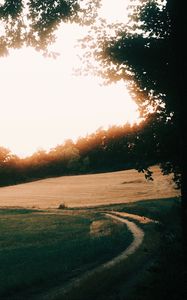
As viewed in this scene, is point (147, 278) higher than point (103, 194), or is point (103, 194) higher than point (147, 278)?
point (103, 194)

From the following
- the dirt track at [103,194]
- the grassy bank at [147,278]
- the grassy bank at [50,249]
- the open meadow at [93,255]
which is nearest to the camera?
the grassy bank at [147,278]

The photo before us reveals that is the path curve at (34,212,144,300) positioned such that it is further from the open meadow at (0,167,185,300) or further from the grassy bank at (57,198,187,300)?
the grassy bank at (57,198,187,300)

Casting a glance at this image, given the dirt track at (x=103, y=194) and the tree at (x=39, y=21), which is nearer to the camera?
the tree at (x=39, y=21)

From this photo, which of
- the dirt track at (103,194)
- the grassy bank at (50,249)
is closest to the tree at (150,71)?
the grassy bank at (50,249)

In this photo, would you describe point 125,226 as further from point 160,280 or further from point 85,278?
point 160,280

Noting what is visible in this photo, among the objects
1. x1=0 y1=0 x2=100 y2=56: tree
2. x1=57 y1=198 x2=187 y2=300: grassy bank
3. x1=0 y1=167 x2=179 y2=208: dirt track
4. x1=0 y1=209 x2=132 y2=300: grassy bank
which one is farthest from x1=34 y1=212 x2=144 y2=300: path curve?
x1=0 y1=167 x2=179 y2=208: dirt track

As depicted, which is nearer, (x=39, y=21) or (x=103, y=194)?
(x=39, y=21)

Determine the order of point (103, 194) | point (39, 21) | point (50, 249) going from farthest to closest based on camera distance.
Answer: point (103, 194), point (50, 249), point (39, 21)

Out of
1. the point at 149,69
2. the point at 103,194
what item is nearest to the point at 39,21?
the point at 149,69

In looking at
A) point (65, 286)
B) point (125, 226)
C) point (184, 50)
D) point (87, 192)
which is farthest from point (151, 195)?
point (184, 50)

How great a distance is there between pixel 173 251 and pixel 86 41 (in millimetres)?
9191

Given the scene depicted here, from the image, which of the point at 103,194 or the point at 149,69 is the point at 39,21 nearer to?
the point at 149,69

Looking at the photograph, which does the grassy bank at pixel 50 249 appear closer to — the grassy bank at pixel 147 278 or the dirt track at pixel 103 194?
the grassy bank at pixel 147 278

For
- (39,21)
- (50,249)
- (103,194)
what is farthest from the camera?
(103,194)
